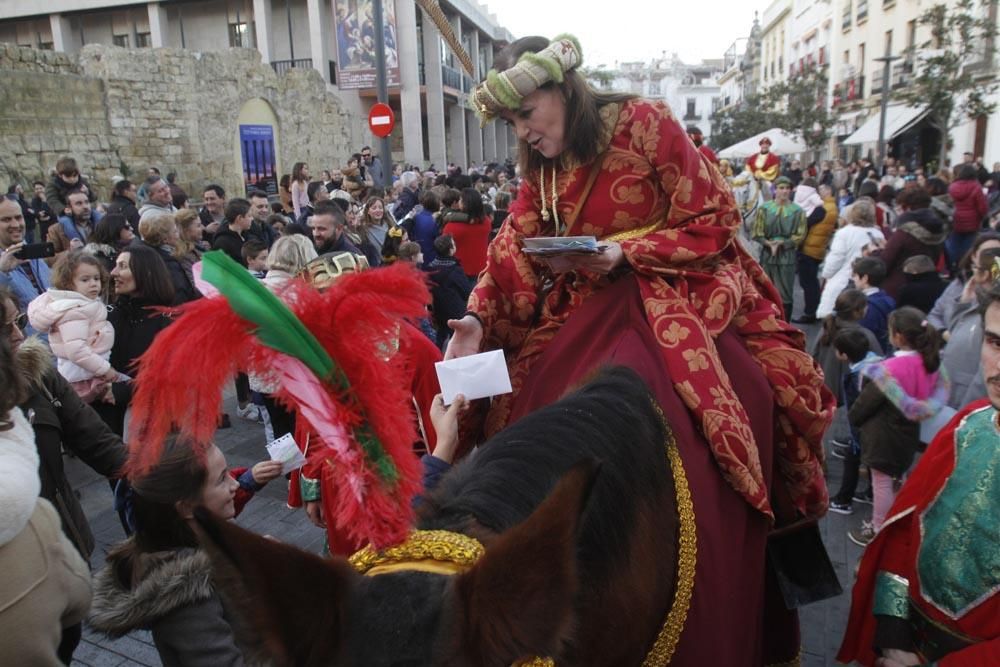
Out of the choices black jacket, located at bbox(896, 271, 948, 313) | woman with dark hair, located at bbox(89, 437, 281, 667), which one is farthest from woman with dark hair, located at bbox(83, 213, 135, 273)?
black jacket, located at bbox(896, 271, 948, 313)

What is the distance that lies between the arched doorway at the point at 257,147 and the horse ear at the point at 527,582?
789 inches

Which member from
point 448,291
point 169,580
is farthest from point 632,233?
point 448,291

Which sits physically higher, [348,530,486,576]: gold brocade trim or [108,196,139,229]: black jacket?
[108,196,139,229]: black jacket

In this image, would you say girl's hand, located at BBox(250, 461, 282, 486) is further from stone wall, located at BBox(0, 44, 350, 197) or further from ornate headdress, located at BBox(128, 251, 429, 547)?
stone wall, located at BBox(0, 44, 350, 197)

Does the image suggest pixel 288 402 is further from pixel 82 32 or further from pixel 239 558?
pixel 82 32

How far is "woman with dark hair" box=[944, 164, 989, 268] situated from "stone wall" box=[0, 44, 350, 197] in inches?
667

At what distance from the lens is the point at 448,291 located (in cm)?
791

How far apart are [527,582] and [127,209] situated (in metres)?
9.36

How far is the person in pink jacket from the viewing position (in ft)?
15.4

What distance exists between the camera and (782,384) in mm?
2443

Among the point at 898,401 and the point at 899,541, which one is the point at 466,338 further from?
the point at 898,401

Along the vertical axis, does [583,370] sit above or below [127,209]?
below

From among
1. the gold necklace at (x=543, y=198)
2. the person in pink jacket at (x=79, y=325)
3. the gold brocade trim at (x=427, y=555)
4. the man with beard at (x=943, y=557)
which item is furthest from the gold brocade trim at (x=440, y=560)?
the person in pink jacket at (x=79, y=325)

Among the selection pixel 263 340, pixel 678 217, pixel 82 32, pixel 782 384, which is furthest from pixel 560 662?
pixel 82 32
